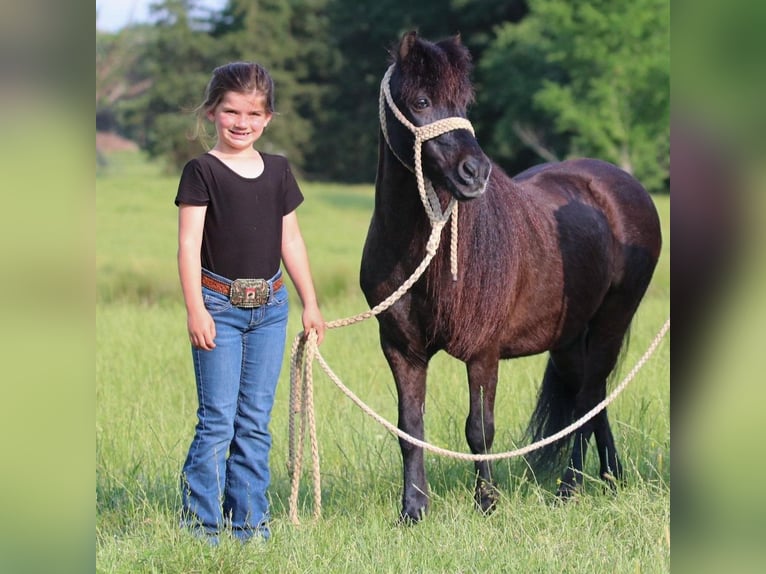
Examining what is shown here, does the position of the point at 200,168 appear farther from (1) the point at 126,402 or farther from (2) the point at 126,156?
(2) the point at 126,156

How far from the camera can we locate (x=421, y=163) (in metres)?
3.48

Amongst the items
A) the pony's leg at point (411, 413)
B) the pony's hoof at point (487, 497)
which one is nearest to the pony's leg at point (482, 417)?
the pony's hoof at point (487, 497)

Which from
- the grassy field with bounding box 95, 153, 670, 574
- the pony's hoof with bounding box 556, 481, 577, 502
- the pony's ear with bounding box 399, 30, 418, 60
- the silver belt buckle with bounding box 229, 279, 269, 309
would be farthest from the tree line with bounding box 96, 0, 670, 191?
the silver belt buckle with bounding box 229, 279, 269, 309

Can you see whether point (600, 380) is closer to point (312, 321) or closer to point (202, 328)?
point (312, 321)

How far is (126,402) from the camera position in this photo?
584 centimetres

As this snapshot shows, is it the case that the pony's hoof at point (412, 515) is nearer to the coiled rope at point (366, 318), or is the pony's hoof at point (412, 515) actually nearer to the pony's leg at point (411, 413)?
the pony's leg at point (411, 413)

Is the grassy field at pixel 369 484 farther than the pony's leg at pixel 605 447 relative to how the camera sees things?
No

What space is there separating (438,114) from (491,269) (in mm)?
775

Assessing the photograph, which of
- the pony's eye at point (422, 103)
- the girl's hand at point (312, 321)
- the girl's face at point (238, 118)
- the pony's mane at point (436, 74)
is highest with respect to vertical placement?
the pony's mane at point (436, 74)

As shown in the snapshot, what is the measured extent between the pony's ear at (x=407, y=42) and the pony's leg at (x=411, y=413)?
1269 mm

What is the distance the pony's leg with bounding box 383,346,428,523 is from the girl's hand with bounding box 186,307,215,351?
986 millimetres

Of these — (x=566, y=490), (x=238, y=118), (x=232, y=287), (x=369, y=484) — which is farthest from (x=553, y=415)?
(x=238, y=118)

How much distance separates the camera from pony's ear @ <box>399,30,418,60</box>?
3.44m

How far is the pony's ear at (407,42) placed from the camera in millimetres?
3439
